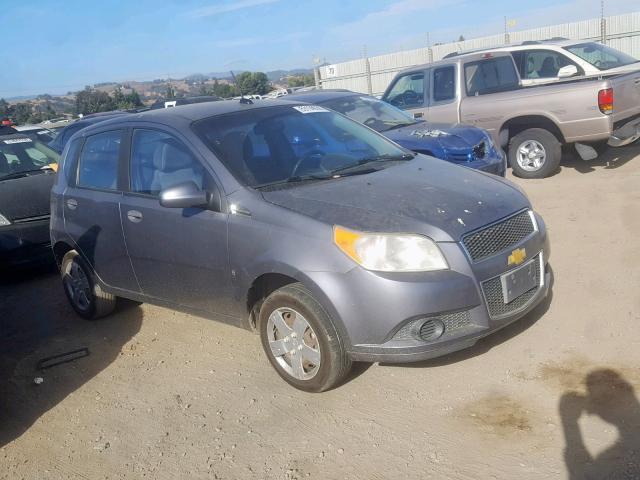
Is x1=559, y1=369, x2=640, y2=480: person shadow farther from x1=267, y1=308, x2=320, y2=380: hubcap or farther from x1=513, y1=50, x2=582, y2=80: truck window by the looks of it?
x1=513, y1=50, x2=582, y2=80: truck window

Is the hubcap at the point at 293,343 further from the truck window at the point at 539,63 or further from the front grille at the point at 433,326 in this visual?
the truck window at the point at 539,63

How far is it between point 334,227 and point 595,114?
6.23 m

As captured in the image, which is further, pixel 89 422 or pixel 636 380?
pixel 89 422

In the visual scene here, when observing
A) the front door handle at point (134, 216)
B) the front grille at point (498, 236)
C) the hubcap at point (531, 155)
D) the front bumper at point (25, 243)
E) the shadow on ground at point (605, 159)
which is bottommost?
the shadow on ground at point (605, 159)

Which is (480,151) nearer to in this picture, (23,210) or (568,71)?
(568,71)

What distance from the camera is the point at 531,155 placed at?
30.5 feet

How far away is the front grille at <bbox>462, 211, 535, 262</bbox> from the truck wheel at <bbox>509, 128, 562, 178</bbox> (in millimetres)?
5387

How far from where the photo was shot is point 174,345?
5066 millimetres

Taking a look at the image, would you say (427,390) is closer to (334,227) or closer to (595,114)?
(334,227)

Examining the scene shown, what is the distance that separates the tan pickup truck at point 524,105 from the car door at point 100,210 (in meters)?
5.94

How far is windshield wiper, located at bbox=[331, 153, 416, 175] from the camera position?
14.7ft

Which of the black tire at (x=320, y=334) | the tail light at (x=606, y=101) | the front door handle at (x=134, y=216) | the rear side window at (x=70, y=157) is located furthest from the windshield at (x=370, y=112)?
the black tire at (x=320, y=334)

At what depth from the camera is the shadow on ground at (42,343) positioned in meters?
4.41

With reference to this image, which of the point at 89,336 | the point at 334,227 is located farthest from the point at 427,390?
the point at 89,336
